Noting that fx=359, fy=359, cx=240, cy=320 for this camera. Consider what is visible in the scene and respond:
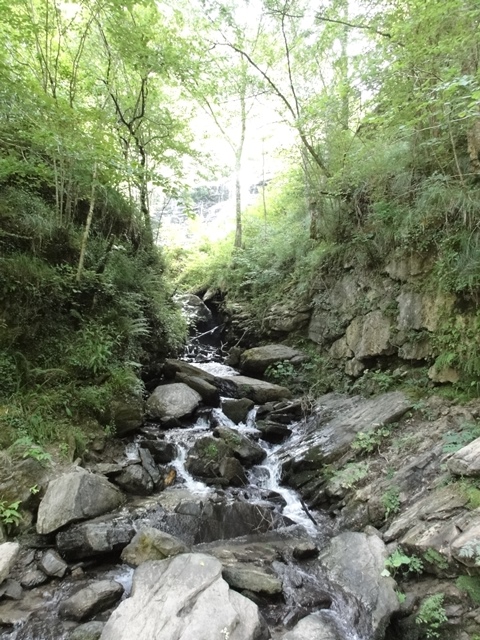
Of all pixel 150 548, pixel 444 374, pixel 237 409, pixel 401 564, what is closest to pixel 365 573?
pixel 401 564

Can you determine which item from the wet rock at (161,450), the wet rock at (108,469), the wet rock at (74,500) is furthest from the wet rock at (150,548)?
the wet rock at (161,450)

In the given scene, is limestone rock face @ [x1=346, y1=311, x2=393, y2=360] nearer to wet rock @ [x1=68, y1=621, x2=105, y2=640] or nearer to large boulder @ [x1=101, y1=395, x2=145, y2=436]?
large boulder @ [x1=101, y1=395, x2=145, y2=436]

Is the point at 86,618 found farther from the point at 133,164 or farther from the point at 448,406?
the point at 133,164

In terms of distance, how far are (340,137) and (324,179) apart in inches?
41.2

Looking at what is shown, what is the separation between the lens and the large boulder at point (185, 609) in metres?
3.12

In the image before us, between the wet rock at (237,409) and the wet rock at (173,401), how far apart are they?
0.70 m

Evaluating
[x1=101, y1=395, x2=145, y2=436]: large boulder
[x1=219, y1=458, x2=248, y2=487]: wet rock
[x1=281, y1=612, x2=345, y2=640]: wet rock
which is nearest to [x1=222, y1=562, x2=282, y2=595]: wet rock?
[x1=281, y1=612, x2=345, y2=640]: wet rock

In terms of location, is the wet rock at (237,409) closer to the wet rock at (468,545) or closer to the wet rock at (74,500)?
the wet rock at (74,500)

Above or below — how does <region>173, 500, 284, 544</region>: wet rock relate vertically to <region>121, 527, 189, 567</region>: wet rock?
below

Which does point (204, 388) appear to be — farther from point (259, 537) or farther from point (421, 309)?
point (421, 309)

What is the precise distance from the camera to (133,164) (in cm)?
683

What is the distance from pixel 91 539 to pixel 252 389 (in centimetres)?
535

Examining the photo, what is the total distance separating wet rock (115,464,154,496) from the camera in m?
5.55

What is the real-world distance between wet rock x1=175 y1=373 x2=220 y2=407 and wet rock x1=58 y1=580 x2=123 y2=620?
5167 mm
